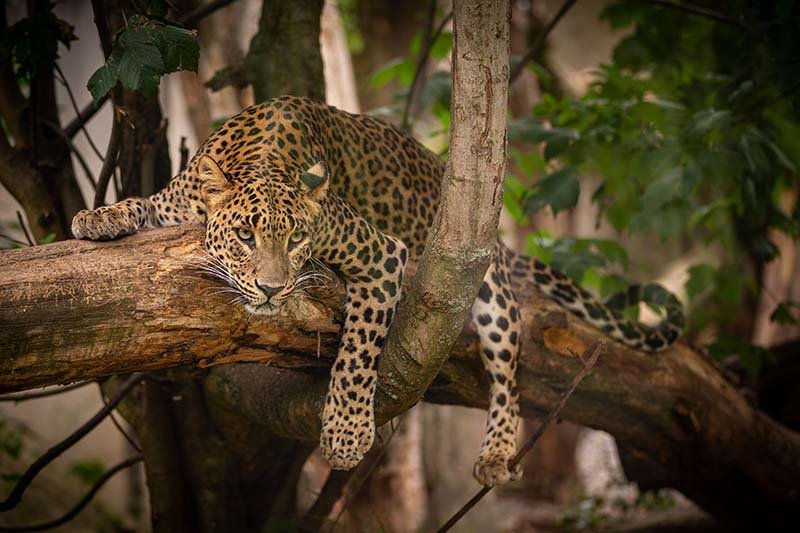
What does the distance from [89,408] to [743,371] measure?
38.2 feet

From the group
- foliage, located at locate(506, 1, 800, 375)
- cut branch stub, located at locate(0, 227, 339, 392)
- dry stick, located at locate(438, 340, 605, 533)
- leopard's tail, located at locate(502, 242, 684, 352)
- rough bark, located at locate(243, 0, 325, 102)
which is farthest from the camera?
rough bark, located at locate(243, 0, 325, 102)

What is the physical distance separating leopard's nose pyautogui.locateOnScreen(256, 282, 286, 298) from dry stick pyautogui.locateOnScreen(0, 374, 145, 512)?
1.70m

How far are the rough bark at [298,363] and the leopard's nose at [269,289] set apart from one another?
229 millimetres

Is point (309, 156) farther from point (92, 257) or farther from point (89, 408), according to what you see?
point (89, 408)

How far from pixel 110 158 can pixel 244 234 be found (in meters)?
1.49

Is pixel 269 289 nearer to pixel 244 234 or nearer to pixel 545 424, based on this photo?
pixel 244 234

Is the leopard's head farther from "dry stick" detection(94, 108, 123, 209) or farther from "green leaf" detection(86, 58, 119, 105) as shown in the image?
"dry stick" detection(94, 108, 123, 209)

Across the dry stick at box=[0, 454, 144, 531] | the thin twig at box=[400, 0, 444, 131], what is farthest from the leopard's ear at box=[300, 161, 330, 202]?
the thin twig at box=[400, 0, 444, 131]

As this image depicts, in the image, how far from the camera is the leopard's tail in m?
6.05

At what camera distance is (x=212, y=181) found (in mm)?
4270

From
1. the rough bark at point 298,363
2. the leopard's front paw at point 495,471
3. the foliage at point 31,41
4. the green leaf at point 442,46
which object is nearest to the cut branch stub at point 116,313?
the rough bark at point 298,363

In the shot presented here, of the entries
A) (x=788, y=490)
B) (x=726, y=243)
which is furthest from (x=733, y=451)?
(x=726, y=243)

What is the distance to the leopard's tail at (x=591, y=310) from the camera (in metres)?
6.05

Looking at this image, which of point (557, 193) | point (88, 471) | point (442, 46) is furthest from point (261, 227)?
point (88, 471)
